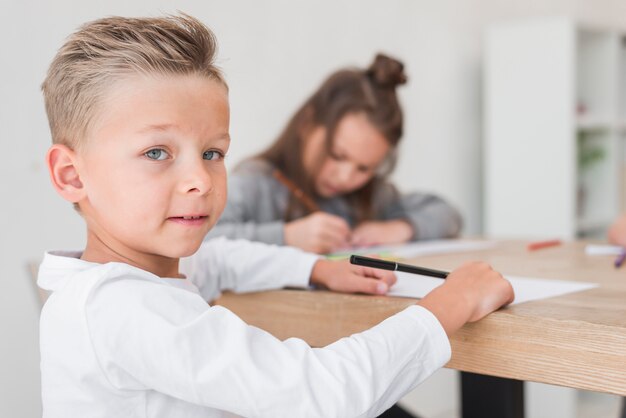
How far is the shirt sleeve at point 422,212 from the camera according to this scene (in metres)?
1.69

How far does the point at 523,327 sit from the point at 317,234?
Answer: 655 millimetres

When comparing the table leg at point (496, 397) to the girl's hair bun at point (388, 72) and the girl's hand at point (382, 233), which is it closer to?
the girl's hand at point (382, 233)

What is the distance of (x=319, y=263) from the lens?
99 cm

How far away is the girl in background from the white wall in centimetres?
20

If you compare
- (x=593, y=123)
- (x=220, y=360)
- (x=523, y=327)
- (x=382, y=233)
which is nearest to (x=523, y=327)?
(x=523, y=327)

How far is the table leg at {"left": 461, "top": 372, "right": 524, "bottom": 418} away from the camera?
3.95ft

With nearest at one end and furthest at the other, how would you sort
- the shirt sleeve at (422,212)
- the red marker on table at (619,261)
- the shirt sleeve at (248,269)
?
the shirt sleeve at (248,269), the red marker on table at (619,261), the shirt sleeve at (422,212)

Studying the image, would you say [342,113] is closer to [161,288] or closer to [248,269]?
[248,269]

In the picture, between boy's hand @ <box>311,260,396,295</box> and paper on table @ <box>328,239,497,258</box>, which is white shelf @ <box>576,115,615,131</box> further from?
boy's hand @ <box>311,260,396,295</box>

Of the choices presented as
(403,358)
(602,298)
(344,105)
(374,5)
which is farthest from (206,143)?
(374,5)

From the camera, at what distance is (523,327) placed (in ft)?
2.33

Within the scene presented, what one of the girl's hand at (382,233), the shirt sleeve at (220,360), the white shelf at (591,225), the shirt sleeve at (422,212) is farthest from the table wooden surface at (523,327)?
the white shelf at (591,225)

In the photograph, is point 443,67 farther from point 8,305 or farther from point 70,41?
point 70,41

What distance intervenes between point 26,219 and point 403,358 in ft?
3.98
